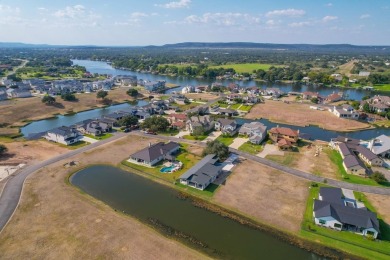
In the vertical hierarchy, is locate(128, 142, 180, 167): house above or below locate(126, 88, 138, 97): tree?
below

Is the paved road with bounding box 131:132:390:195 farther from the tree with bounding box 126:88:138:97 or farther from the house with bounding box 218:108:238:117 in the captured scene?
the tree with bounding box 126:88:138:97

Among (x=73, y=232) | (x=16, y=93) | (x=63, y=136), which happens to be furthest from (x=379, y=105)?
(x=16, y=93)

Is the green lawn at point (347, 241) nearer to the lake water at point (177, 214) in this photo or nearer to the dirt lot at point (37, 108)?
the lake water at point (177, 214)

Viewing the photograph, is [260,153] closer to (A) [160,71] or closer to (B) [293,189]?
(B) [293,189]

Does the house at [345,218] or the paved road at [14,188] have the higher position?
the house at [345,218]

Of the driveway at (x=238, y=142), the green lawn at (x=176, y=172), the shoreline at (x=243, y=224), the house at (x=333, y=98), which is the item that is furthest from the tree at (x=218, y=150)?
the house at (x=333, y=98)

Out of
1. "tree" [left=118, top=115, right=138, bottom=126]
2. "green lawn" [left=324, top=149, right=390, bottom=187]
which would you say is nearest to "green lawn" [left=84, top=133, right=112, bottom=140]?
"tree" [left=118, top=115, right=138, bottom=126]
